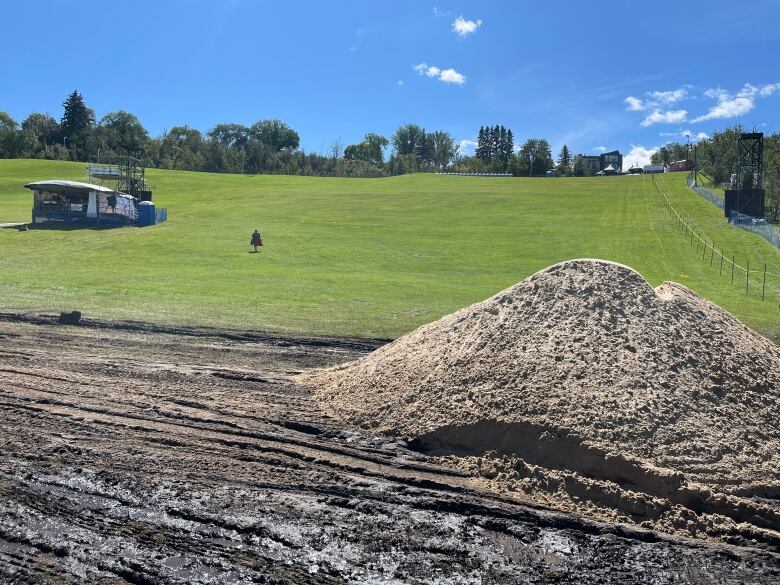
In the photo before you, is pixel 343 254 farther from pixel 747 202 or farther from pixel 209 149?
pixel 209 149

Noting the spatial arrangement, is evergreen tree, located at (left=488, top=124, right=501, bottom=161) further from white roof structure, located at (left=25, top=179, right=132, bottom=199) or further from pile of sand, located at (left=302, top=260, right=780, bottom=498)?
pile of sand, located at (left=302, top=260, right=780, bottom=498)

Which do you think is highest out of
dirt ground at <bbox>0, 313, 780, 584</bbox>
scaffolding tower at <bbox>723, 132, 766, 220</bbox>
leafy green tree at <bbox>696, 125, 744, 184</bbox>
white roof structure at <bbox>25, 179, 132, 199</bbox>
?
leafy green tree at <bbox>696, 125, 744, 184</bbox>

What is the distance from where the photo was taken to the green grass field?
64.5 ft

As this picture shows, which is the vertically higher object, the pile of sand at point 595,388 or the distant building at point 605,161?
the distant building at point 605,161

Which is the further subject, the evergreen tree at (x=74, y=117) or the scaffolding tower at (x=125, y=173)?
the evergreen tree at (x=74, y=117)

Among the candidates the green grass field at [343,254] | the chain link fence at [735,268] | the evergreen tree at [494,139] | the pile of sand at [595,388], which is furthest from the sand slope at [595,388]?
the evergreen tree at [494,139]

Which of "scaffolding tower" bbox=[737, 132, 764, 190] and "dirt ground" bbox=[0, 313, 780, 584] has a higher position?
"scaffolding tower" bbox=[737, 132, 764, 190]

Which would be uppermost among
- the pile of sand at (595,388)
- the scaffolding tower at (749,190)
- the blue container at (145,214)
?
the scaffolding tower at (749,190)

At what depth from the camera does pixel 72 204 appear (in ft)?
134

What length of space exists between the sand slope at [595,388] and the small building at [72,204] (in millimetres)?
35255

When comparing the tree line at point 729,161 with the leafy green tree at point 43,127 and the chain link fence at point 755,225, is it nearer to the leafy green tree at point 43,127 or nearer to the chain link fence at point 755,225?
the chain link fence at point 755,225

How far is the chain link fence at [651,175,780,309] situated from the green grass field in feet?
1.81

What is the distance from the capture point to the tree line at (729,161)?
57.6 m

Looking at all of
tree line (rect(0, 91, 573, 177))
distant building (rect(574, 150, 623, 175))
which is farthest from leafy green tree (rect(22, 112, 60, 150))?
distant building (rect(574, 150, 623, 175))
